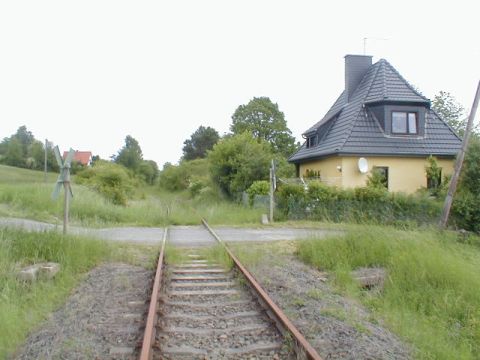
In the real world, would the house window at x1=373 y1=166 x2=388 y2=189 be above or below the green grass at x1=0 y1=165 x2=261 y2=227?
above

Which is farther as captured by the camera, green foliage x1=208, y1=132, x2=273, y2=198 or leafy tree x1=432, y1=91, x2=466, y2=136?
leafy tree x1=432, y1=91, x2=466, y2=136

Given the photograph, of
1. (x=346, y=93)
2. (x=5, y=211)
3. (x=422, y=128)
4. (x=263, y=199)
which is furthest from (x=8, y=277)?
(x=346, y=93)

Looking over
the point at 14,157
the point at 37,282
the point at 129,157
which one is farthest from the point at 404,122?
the point at 14,157

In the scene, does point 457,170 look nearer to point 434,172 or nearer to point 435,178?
point 434,172

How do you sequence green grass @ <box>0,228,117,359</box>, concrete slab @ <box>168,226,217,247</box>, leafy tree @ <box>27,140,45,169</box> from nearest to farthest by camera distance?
green grass @ <box>0,228,117,359</box>, concrete slab @ <box>168,226,217,247</box>, leafy tree @ <box>27,140,45,169</box>

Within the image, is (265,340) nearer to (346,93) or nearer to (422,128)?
(422,128)

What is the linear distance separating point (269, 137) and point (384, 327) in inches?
→ 2242

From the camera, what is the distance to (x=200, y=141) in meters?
79.4

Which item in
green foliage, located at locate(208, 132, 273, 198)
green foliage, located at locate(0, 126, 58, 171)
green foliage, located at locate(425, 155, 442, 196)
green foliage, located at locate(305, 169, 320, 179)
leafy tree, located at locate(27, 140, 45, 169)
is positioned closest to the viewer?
green foliage, located at locate(425, 155, 442, 196)

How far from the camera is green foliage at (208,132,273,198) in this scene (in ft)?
99.3

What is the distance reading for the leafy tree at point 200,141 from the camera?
7888 cm

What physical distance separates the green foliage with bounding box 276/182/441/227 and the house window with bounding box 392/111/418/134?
6.45 meters

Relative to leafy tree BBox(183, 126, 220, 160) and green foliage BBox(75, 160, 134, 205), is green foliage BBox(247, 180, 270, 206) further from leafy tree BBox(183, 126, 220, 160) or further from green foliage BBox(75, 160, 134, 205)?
leafy tree BBox(183, 126, 220, 160)

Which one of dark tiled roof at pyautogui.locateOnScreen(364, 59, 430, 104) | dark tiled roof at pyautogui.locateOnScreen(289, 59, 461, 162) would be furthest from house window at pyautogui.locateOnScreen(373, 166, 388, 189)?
dark tiled roof at pyautogui.locateOnScreen(364, 59, 430, 104)
